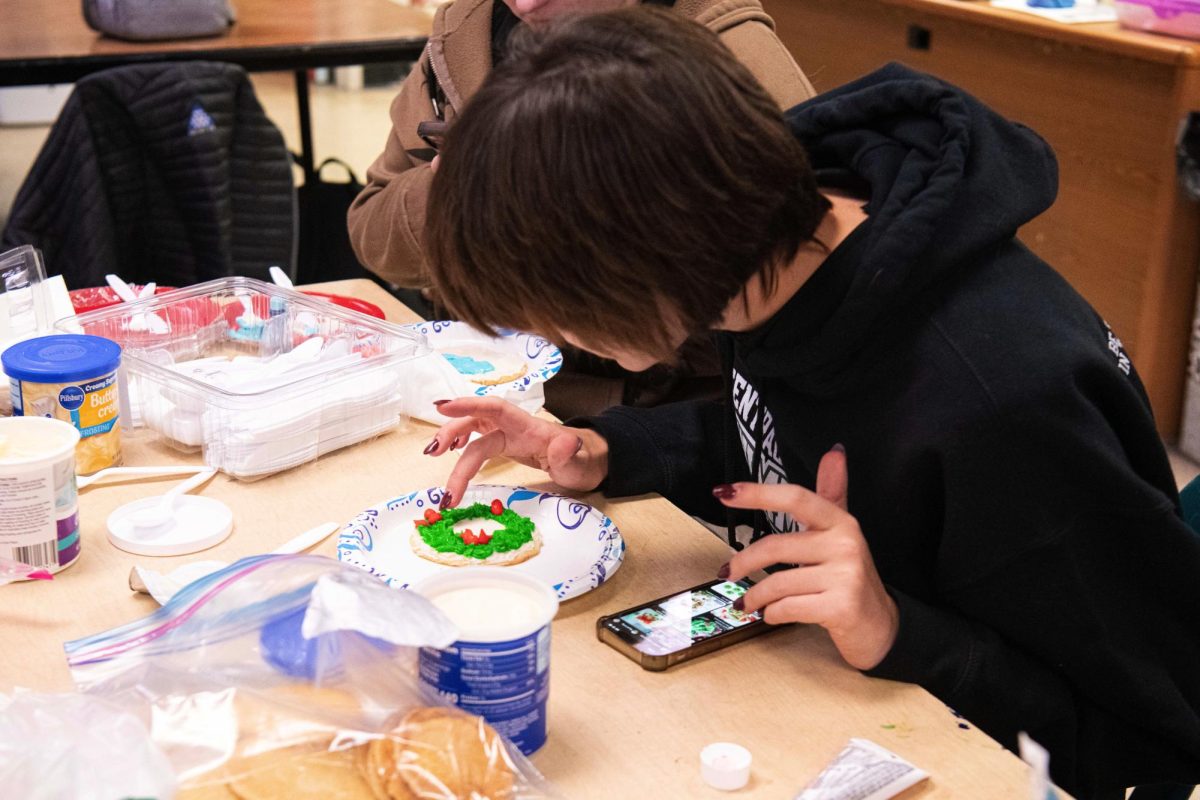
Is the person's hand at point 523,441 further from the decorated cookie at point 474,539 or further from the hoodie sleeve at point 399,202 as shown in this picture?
the hoodie sleeve at point 399,202

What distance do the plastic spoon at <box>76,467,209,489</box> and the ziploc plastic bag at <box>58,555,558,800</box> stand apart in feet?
1.44

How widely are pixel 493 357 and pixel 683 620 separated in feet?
2.00

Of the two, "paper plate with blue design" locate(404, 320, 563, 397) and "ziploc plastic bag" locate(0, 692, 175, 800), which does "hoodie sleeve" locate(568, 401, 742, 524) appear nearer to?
"paper plate with blue design" locate(404, 320, 563, 397)

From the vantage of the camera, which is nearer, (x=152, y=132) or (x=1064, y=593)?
(x=1064, y=593)

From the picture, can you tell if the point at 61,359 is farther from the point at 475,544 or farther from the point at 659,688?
the point at 659,688

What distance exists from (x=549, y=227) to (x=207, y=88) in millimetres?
1630

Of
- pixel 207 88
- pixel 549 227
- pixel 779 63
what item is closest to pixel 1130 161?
pixel 779 63

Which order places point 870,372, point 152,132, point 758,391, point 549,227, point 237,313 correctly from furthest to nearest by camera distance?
point 152,132, point 237,313, point 758,391, point 870,372, point 549,227

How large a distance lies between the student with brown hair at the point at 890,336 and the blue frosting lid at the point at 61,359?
0.44 meters

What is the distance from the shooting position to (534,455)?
49.3 inches

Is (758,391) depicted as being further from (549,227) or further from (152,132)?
(152,132)

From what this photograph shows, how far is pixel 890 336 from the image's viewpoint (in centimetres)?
103

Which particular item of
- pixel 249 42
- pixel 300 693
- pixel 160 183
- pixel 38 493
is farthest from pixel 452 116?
pixel 249 42

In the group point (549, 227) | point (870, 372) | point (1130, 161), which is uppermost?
point (549, 227)
